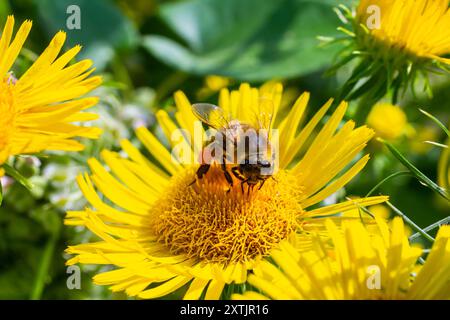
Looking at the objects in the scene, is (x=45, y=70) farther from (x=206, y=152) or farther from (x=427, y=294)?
(x=427, y=294)

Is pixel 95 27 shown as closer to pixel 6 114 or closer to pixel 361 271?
pixel 6 114

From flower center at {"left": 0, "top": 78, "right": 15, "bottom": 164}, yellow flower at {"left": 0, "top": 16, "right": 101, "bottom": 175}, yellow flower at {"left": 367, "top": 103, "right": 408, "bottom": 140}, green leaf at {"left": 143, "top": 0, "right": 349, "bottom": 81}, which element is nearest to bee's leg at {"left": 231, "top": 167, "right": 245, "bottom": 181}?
yellow flower at {"left": 0, "top": 16, "right": 101, "bottom": 175}

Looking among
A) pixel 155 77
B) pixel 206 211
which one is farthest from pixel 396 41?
pixel 155 77

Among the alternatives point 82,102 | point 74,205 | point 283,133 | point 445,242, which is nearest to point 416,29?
point 283,133

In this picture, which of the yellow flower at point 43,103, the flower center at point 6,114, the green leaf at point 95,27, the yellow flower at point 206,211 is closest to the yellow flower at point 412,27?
the yellow flower at point 206,211

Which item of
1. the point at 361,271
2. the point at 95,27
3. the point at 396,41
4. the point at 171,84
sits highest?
the point at 95,27

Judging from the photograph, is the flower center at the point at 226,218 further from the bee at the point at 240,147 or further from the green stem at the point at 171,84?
the green stem at the point at 171,84

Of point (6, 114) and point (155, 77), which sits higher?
point (155, 77)

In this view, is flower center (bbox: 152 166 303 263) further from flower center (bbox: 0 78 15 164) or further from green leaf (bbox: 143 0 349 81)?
green leaf (bbox: 143 0 349 81)
